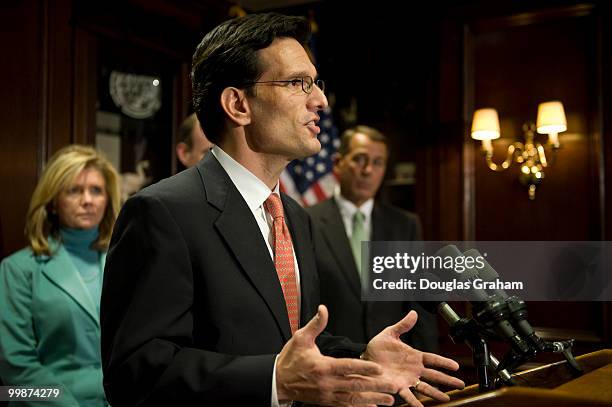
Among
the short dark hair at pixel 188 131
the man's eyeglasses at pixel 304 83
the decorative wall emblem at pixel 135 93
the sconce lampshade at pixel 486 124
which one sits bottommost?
the man's eyeglasses at pixel 304 83

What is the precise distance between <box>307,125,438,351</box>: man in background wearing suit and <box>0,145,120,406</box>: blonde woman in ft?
3.07

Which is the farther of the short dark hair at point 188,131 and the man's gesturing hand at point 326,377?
the short dark hair at point 188,131

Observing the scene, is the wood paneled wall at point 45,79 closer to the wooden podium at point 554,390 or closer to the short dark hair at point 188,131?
the short dark hair at point 188,131

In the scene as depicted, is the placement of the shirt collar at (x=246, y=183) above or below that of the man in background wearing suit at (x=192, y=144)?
below

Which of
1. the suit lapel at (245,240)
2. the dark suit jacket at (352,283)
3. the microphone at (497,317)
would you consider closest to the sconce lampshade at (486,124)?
the dark suit jacket at (352,283)

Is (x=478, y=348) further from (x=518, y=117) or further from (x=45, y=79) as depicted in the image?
(x=518, y=117)

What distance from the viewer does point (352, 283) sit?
9.08 feet

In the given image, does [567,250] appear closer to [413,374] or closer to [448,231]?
[448,231]

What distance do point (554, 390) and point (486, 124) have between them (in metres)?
3.40

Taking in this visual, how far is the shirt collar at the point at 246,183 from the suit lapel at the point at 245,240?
0.10 feet

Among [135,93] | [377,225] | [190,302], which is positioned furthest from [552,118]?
[190,302]

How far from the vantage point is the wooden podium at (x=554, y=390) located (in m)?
0.82

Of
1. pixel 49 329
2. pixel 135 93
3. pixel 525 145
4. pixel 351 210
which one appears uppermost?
pixel 135 93

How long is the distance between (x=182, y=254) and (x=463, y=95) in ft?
11.8
